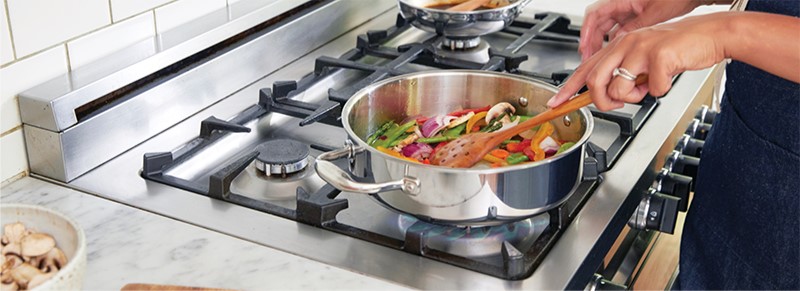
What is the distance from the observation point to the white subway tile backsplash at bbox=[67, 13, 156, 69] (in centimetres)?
122

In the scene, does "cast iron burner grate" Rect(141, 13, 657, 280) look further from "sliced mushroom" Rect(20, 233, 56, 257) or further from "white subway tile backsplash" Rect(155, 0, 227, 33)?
"sliced mushroom" Rect(20, 233, 56, 257)

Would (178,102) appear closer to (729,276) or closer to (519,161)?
(519,161)

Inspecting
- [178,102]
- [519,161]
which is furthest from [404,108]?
[178,102]

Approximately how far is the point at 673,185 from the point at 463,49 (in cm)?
49

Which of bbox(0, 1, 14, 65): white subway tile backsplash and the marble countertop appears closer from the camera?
the marble countertop

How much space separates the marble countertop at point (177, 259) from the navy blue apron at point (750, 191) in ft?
1.82

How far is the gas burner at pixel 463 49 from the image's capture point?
1.60 meters

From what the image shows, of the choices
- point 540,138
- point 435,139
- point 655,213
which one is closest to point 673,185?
point 655,213

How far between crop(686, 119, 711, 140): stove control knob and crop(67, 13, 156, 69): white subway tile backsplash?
2.56 ft

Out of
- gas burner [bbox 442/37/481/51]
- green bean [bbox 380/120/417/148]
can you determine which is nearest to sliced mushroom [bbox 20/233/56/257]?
green bean [bbox 380/120/417/148]

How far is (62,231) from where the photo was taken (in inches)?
32.8

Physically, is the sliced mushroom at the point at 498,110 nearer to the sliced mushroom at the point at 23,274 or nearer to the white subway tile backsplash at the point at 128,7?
the white subway tile backsplash at the point at 128,7

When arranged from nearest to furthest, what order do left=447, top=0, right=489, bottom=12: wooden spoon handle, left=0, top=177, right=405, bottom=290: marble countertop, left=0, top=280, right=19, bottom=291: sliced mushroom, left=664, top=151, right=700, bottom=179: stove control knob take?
left=0, top=280, right=19, bottom=291: sliced mushroom
left=0, top=177, right=405, bottom=290: marble countertop
left=664, top=151, right=700, bottom=179: stove control knob
left=447, top=0, right=489, bottom=12: wooden spoon handle

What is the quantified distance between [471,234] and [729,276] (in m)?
0.46
